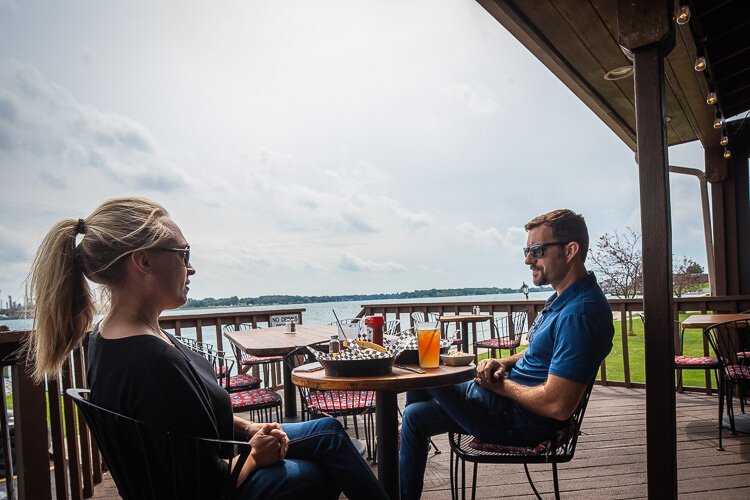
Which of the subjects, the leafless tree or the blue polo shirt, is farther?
the leafless tree

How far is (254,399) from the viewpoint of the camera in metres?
3.31

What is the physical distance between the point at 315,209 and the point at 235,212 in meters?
7.13

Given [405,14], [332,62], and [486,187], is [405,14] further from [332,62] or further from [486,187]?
[486,187]

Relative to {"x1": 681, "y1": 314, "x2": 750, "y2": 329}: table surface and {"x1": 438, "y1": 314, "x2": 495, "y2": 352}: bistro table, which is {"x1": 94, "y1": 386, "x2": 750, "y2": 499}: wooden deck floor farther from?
{"x1": 438, "y1": 314, "x2": 495, "y2": 352}: bistro table

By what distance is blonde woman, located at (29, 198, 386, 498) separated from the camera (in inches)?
50.2

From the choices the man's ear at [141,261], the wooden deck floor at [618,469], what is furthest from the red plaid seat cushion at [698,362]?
the man's ear at [141,261]

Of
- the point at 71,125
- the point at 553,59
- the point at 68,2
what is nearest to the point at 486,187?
the point at 68,2

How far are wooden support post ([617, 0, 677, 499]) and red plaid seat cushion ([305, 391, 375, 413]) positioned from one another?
1.44 m

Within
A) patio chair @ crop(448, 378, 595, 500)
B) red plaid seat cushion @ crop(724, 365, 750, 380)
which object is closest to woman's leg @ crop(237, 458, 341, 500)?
patio chair @ crop(448, 378, 595, 500)

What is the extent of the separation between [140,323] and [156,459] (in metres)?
0.37

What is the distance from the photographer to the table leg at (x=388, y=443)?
188 centimetres

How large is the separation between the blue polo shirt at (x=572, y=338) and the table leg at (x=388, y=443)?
60 centimetres

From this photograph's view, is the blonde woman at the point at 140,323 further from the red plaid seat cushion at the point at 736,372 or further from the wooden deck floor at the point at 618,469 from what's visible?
the red plaid seat cushion at the point at 736,372

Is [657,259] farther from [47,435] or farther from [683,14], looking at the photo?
[47,435]
